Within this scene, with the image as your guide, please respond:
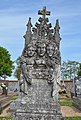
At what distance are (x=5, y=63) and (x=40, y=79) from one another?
186 feet

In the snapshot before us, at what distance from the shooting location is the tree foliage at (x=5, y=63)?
65.8 m

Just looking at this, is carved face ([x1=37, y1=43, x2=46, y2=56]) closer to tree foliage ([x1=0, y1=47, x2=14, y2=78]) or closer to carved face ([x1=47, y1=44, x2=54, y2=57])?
carved face ([x1=47, y1=44, x2=54, y2=57])

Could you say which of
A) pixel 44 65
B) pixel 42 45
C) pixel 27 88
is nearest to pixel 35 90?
pixel 27 88

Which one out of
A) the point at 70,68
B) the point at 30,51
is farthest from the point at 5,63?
the point at 30,51

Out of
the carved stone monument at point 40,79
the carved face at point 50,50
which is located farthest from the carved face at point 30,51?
the carved face at point 50,50

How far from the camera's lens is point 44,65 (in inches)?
434

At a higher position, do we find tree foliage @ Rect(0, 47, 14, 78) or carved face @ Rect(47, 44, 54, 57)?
tree foliage @ Rect(0, 47, 14, 78)

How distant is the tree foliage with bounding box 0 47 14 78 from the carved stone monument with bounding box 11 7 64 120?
55.1m

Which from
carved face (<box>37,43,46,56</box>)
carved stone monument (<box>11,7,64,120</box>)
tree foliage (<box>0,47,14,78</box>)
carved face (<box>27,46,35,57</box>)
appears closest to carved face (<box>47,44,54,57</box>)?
carved stone monument (<box>11,7,64,120</box>)

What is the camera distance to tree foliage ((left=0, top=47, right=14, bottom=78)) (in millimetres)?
65750

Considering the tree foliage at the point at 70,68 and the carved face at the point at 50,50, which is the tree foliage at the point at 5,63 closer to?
the tree foliage at the point at 70,68

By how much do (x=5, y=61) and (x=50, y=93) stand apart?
5835cm

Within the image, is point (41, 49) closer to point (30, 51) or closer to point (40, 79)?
point (30, 51)

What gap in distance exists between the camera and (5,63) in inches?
2640
